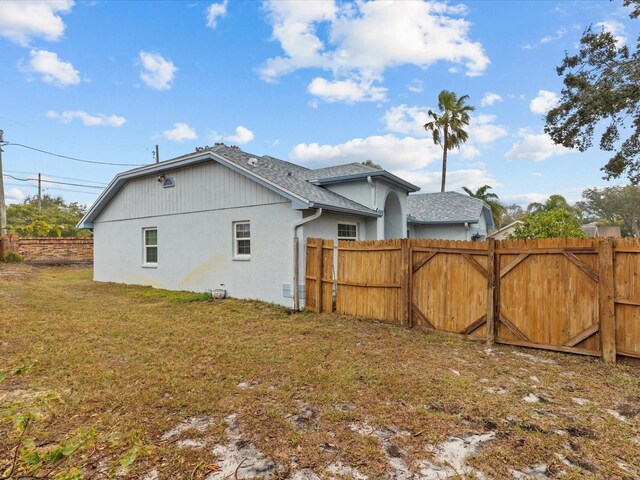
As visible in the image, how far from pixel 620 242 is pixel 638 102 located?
12.3 metres

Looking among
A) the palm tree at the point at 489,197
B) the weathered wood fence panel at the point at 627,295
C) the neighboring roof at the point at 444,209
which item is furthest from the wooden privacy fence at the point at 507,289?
the palm tree at the point at 489,197

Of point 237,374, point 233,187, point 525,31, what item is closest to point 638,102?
point 525,31

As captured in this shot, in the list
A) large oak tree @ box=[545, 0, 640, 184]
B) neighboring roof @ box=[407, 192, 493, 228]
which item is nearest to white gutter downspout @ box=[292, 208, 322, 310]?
neighboring roof @ box=[407, 192, 493, 228]

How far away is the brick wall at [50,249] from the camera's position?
1904 centimetres

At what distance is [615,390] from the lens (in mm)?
4191

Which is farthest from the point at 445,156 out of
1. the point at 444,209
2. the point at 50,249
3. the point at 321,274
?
the point at 50,249

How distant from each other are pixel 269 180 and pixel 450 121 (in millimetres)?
22896

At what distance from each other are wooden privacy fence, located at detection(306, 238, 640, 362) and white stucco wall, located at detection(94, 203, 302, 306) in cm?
213

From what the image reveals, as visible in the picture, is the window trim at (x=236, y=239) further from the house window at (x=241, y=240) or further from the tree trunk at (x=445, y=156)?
the tree trunk at (x=445, y=156)

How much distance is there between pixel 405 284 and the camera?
708 cm

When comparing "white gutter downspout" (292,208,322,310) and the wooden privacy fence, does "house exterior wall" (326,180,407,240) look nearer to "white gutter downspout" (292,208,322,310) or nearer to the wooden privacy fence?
"white gutter downspout" (292,208,322,310)

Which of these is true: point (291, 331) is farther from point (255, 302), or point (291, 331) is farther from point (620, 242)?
point (620, 242)

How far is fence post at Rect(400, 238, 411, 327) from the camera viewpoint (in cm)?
705

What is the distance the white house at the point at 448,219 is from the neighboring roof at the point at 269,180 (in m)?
5.05
